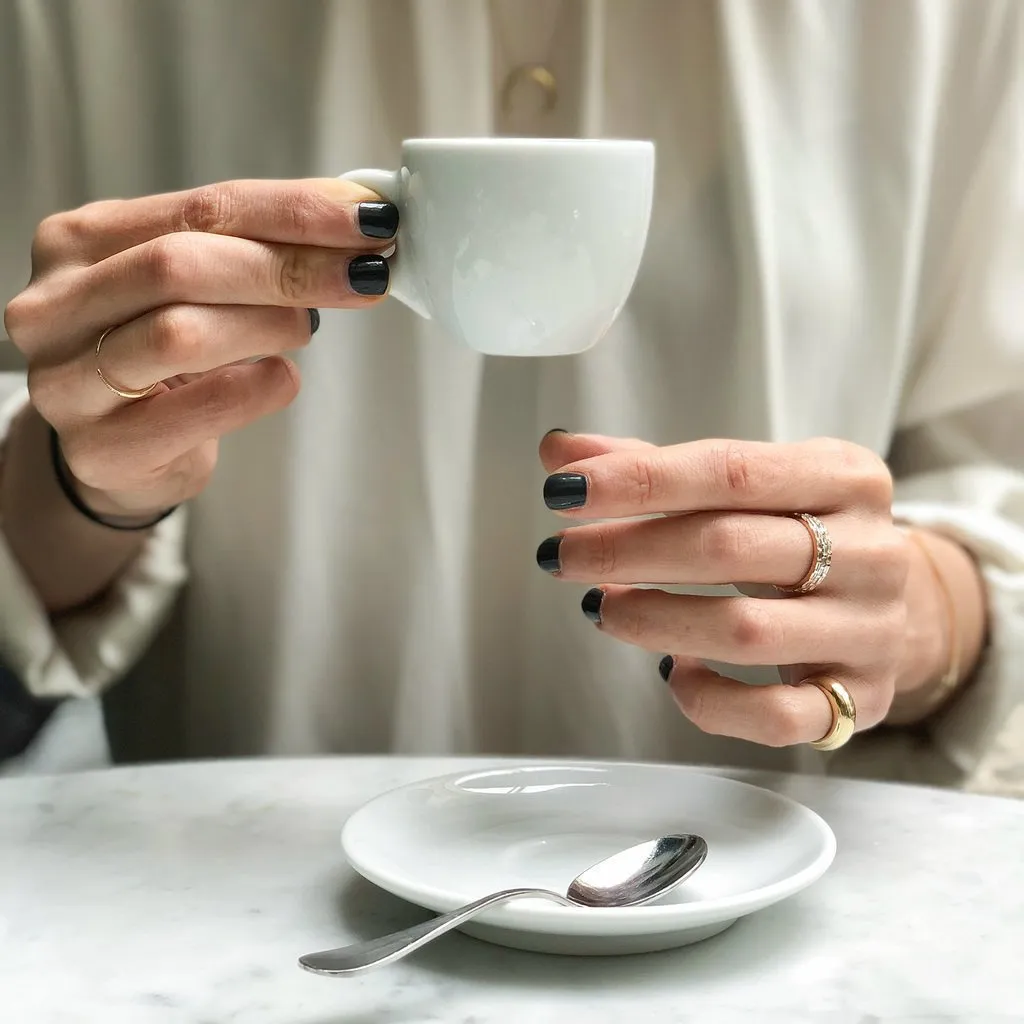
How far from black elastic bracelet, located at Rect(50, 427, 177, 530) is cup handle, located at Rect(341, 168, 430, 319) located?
37 cm

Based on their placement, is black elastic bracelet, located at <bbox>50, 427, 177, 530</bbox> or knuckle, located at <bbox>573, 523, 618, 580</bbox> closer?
knuckle, located at <bbox>573, 523, 618, 580</bbox>

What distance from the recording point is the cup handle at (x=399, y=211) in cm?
65

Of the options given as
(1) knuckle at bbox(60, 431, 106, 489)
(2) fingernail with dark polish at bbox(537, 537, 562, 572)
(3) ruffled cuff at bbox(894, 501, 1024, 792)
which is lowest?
(3) ruffled cuff at bbox(894, 501, 1024, 792)

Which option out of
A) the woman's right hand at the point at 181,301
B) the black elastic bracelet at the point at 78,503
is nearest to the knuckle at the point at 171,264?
the woman's right hand at the point at 181,301

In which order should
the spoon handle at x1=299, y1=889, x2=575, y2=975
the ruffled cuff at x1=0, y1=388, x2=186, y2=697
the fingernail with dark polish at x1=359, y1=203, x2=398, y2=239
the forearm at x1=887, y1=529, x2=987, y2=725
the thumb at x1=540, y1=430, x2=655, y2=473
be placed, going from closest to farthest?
the spoon handle at x1=299, y1=889, x2=575, y2=975 < the fingernail with dark polish at x1=359, y1=203, x2=398, y2=239 < the thumb at x1=540, y1=430, x2=655, y2=473 < the forearm at x1=887, y1=529, x2=987, y2=725 < the ruffled cuff at x1=0, y1=388, x2=186, y2=697

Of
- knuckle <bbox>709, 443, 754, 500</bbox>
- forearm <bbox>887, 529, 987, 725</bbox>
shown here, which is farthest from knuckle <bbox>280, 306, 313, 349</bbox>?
forearm <bbox>887, 529, 987, 725</bbox>

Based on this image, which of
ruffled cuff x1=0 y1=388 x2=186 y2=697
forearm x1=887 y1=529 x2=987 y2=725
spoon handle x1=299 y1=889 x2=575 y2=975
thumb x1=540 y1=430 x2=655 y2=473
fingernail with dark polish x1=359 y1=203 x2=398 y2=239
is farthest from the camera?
ruffled cuff x1=0 y1=388 x2=186 y2=697

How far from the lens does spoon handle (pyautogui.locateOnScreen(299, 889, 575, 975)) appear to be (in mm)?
499

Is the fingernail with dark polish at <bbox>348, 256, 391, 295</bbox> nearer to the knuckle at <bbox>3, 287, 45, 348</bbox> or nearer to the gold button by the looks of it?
the knuckle at <bbox>3, 287, 45, 348</bbox>

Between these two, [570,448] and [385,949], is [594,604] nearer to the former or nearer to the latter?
[570,448]

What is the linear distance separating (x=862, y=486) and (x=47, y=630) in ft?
2.25

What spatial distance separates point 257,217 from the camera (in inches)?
26.2

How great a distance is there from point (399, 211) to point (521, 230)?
0.28 ft

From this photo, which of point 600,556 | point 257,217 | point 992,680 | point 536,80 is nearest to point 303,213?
point 257,217
